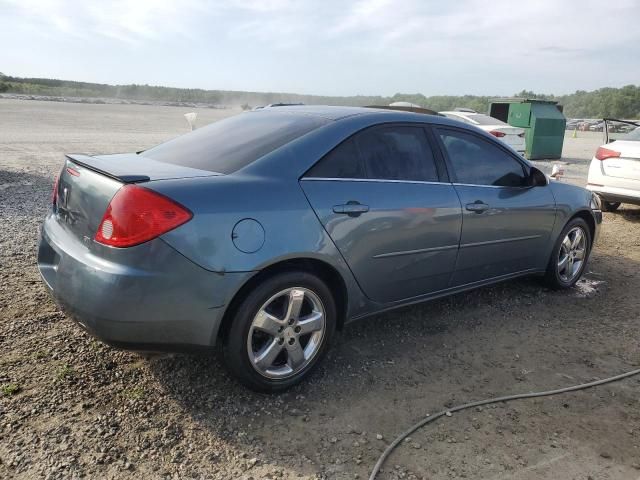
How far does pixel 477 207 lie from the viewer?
12.8 ft

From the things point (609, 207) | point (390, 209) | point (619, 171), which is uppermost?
point (390, 209)

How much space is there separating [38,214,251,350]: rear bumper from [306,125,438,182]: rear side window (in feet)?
3.00

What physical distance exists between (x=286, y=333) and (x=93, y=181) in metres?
1.32

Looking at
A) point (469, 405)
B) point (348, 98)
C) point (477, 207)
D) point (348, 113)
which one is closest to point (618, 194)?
point (477, 207)

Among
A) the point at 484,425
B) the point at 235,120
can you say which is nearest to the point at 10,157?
the point at 235,120

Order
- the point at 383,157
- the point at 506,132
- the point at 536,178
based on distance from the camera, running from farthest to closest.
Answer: the point at 506,132 → the point at 536,178 → the point at 383,157

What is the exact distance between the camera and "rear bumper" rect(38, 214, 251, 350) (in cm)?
250

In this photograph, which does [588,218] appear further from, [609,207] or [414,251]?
[609,207]

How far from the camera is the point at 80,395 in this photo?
286 cm

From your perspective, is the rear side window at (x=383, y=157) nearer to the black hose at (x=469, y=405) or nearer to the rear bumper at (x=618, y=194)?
the black hose at (x=469, y=405)

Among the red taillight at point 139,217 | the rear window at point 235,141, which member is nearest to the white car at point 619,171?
the rear window at point 235,141

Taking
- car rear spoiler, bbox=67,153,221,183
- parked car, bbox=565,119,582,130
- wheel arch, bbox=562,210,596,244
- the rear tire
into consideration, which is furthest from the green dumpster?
parked car, bbox=565,119,582,130

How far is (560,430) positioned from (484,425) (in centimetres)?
41

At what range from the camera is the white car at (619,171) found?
299 inches
